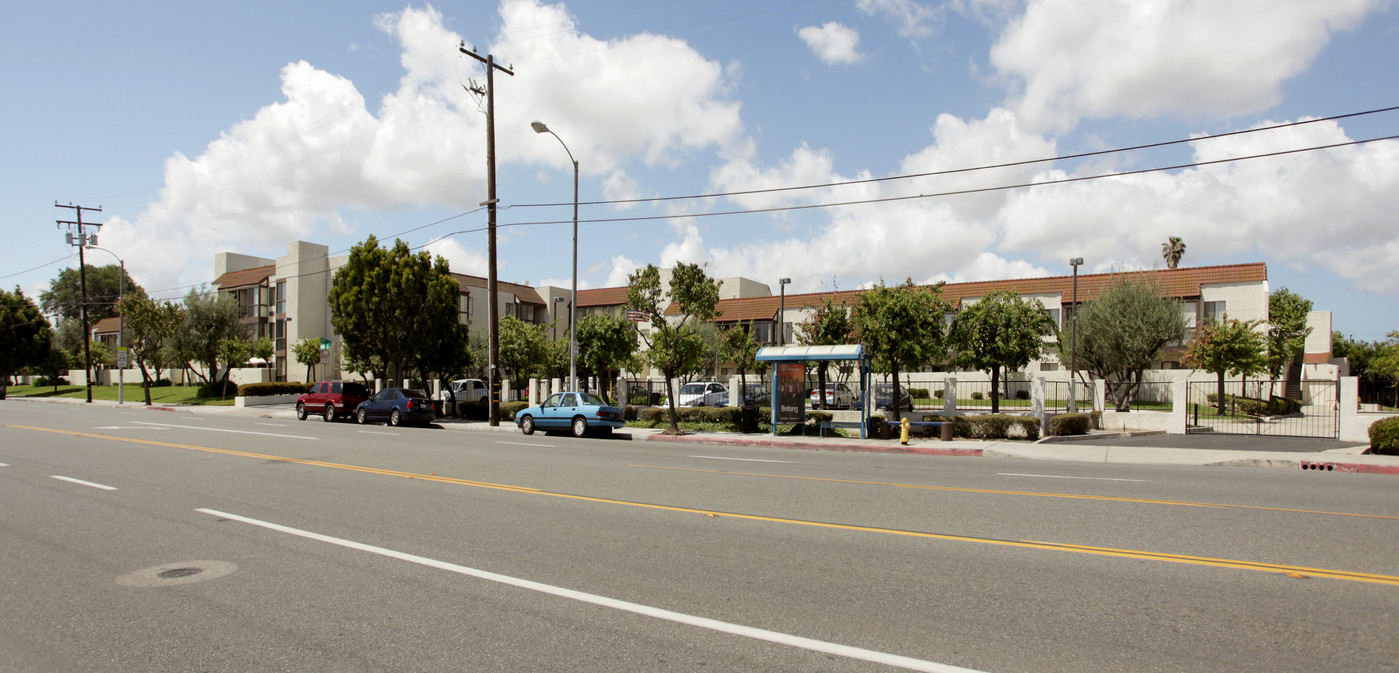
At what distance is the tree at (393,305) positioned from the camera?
3347 cm

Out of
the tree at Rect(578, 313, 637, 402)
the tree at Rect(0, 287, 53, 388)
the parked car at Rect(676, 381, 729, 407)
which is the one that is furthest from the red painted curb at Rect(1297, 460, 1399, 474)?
the tree at Rect(0, 287, 53, 388)

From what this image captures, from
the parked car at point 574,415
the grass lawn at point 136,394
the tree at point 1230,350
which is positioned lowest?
the grass lawn at point 136,394

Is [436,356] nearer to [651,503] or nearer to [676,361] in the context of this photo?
[676,361]

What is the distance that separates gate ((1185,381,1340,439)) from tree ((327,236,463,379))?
29604 millimetres

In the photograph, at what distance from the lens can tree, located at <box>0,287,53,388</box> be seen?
6425 centimetres

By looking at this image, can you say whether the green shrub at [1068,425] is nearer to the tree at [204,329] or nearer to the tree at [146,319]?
the tree at [146,319]

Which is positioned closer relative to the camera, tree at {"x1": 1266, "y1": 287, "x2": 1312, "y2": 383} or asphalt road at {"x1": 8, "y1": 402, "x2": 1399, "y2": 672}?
asphalt road at {"x1": 8, "y1": 402, "x2": 1399, "y2": 672}

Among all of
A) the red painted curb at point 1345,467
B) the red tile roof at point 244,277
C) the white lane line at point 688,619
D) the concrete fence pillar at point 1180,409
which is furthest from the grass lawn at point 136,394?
the red painted curb at point 1345,467

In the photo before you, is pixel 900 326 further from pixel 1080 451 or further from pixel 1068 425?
pixel 1080 451

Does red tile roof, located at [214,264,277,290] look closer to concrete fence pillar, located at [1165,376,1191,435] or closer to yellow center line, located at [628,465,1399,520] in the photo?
yellow center line, located at [628,465,1399,520]

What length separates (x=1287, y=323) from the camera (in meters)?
47.8

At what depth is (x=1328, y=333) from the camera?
5612cm

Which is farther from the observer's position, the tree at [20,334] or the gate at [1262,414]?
the tree at [20,334]

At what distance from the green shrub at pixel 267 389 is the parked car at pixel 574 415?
23.5m
